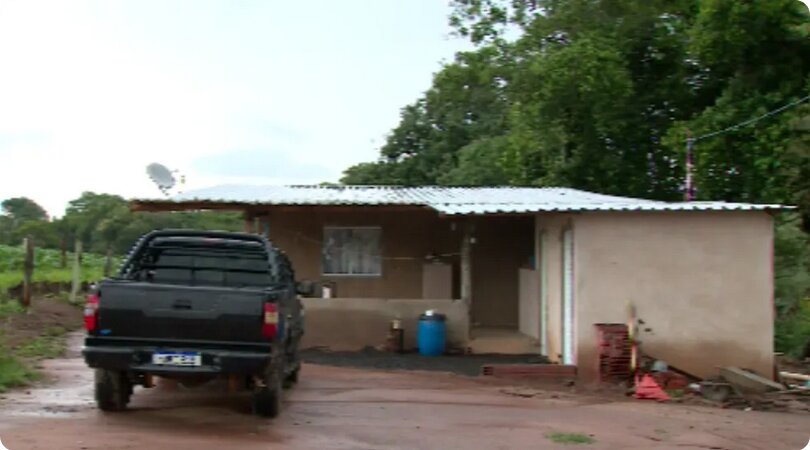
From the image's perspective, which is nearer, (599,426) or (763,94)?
(599,426)

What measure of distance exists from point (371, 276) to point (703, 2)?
31.2 feet

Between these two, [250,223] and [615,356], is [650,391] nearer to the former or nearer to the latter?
[615,356]

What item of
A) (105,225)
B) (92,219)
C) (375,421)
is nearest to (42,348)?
(375,421)

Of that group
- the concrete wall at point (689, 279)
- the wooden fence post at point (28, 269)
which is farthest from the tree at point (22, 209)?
the concrete wall at point (689, 279)

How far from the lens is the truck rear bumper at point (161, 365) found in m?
7.32

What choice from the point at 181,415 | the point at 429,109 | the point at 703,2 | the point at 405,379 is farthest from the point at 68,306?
the point at 429,109

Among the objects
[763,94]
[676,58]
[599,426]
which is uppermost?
[676,58]

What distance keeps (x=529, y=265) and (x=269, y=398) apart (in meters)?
8.82

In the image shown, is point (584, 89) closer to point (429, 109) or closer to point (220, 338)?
point (220, 338)

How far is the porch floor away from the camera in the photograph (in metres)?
14.3

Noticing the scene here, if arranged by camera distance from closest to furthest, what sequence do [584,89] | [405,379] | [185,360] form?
1. [185,360]
2. [405,379]
3. [584,89]

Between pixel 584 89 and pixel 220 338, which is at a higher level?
pixel 584 89

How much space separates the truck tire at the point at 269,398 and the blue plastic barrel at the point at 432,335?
5897mm

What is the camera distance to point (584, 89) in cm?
1983
